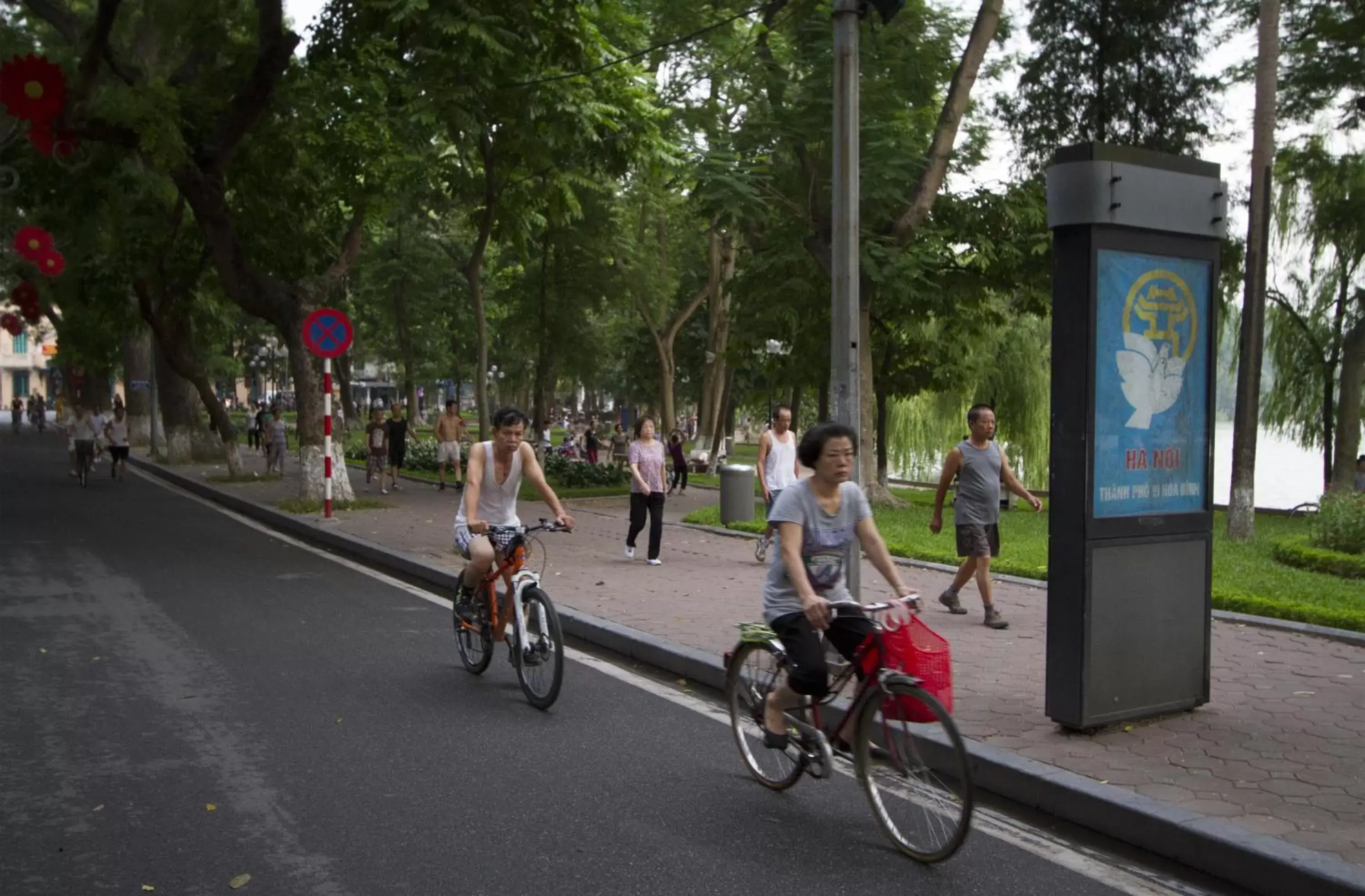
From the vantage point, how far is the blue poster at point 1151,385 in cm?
661

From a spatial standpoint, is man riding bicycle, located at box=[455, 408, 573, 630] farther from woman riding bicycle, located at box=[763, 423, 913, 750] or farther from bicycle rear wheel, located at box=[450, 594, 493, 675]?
woman riding bicycle, located at box=[763, 423, 913, 750]

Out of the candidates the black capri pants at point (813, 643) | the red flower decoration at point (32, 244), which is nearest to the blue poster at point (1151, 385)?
the black capri pants at point (813, 643)

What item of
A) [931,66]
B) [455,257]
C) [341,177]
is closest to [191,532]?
[341,177]

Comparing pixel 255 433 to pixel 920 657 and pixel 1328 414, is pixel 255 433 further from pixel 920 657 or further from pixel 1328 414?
pixel 920 657

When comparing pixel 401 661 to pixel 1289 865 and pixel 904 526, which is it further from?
pixel 904 526

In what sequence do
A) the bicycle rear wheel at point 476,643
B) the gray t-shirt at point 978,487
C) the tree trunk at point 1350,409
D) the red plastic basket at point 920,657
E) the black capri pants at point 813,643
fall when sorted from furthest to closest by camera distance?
1. the tree trunk at point 1350,409
2. the gray t-shirt at point 978,487
3. the bicycle rear wheel at point 476,643
4. the black capri pants at point 813,643
5. the red plastic basket at point 920,657

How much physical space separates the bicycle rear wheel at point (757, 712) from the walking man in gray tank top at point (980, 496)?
4.21m

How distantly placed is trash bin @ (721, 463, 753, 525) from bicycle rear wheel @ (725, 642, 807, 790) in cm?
1172

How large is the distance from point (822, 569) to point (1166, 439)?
2.37m

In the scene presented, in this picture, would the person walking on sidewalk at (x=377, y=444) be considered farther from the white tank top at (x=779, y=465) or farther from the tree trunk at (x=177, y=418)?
the white tank top at (x=779, y=465)

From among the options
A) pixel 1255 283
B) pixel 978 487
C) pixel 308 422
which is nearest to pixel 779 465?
pixel 978 487

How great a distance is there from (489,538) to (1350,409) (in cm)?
2352

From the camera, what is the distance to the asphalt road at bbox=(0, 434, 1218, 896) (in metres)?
4.85

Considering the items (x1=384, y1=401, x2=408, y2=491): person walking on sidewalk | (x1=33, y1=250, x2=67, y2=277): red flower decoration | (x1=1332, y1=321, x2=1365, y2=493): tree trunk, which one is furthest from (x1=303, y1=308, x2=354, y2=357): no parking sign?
(x1=1332, y1=321, x2=1365, y2=493): tree trunk
